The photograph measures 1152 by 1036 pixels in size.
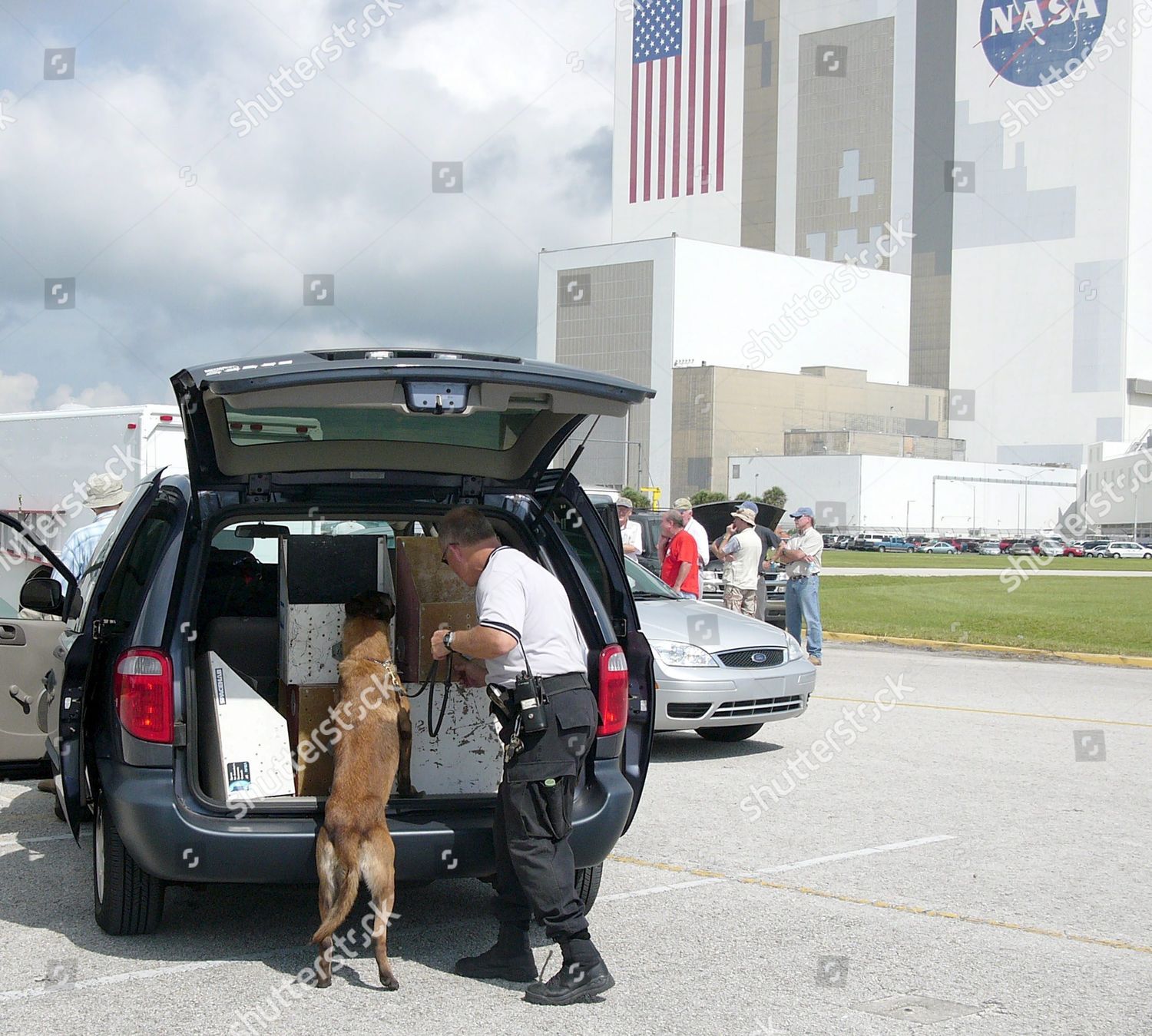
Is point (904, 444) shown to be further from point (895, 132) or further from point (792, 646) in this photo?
point (792, 646)

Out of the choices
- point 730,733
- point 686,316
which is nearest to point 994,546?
point 686,316

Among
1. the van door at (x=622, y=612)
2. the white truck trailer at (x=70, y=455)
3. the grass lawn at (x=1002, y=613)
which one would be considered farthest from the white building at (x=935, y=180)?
the van door at (x=622, y=612)

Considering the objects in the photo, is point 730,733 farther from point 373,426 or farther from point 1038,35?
point 1038,35

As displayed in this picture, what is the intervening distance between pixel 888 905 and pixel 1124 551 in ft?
319

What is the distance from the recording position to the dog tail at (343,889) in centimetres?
449

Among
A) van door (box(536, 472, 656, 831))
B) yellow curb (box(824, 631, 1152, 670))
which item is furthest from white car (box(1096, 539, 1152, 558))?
van door (box(536, 472, 656, 831))

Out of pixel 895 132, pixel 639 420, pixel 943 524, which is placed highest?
pixel 895 132

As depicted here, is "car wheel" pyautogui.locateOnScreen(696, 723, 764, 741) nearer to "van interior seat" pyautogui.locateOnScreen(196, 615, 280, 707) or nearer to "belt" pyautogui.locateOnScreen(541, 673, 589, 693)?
"van interior seat" pyautogui.locateOnScreen(196, 615, 280, 707)

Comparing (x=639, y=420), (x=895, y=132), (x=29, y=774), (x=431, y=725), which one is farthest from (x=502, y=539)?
(x=895, y=132)

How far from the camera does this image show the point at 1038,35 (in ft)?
408

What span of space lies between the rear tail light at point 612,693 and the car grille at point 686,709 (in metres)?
3.98

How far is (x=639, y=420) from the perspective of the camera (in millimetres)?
132250

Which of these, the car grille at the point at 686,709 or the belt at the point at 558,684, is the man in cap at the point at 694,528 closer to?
the car grille at the point at 686,709

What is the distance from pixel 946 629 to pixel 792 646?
12.6 metres
